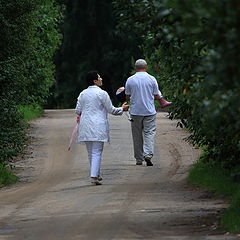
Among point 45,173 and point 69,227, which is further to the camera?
point 45,173

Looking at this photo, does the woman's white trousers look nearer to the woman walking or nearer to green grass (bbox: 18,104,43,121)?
the woman walking

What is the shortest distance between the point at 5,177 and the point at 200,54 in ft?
22.4

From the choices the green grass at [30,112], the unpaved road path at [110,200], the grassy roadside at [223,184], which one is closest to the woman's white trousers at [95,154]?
the unpaved road path at [110,200]

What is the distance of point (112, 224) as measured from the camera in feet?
36.1

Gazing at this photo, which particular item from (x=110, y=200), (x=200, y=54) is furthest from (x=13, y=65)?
(x=200, y=54)

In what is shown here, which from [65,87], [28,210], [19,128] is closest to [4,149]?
[19,128]

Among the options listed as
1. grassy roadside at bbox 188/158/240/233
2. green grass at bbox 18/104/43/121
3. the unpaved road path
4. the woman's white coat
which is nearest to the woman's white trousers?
the woman's white coat

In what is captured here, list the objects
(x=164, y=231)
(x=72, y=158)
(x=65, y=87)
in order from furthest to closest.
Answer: (x=65, y=87), (x=72, y=158), (x=164, y=231)

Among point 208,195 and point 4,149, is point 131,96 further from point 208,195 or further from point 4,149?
point 208,195

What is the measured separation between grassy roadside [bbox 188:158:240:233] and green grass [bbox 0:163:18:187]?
3.15 metres

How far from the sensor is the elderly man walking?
18484 millimetres

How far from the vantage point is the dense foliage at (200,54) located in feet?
18.9

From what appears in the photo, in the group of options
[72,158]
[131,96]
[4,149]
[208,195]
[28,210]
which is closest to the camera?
[28,210]

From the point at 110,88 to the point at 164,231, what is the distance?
178 feet
